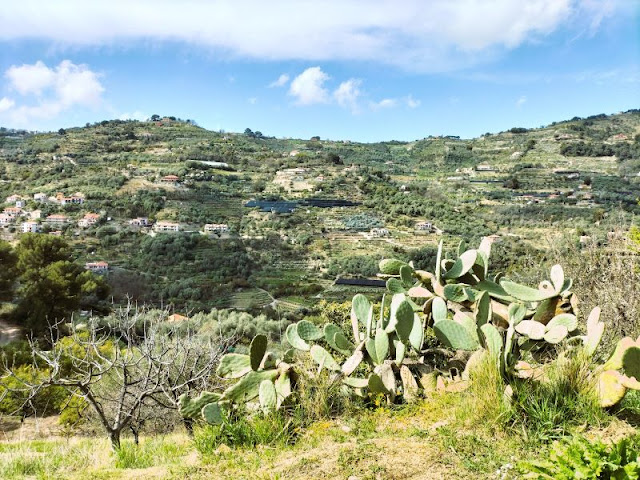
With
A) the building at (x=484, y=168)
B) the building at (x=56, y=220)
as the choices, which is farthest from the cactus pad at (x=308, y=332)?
the building at (x=484, y=168)

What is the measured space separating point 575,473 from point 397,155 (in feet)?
269

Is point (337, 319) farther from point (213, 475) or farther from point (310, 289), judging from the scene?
point (310, 289)

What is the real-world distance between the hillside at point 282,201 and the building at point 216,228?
0.22m

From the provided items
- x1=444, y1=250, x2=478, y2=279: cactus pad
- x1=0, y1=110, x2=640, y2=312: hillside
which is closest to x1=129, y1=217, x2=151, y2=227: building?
x1=0, y1=110, x2=640, y2=312: hillside

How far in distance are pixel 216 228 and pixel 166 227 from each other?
13.4 feet

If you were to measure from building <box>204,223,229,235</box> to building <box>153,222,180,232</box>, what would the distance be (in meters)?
2.40

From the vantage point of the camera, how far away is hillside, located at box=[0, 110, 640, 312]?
1227 inches

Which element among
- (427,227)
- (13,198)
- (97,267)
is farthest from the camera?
(13,198)

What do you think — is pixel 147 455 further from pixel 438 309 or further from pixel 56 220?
pixel 56 220

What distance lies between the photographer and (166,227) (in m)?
39.9

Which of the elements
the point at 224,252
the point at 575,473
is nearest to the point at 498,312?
the point at 575,473

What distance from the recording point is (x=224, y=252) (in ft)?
119

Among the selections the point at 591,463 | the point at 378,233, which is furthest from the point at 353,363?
the point at 378,233

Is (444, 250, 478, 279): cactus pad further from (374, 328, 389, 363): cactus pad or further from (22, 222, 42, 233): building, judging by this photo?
(22, 222, 42, 233): building
